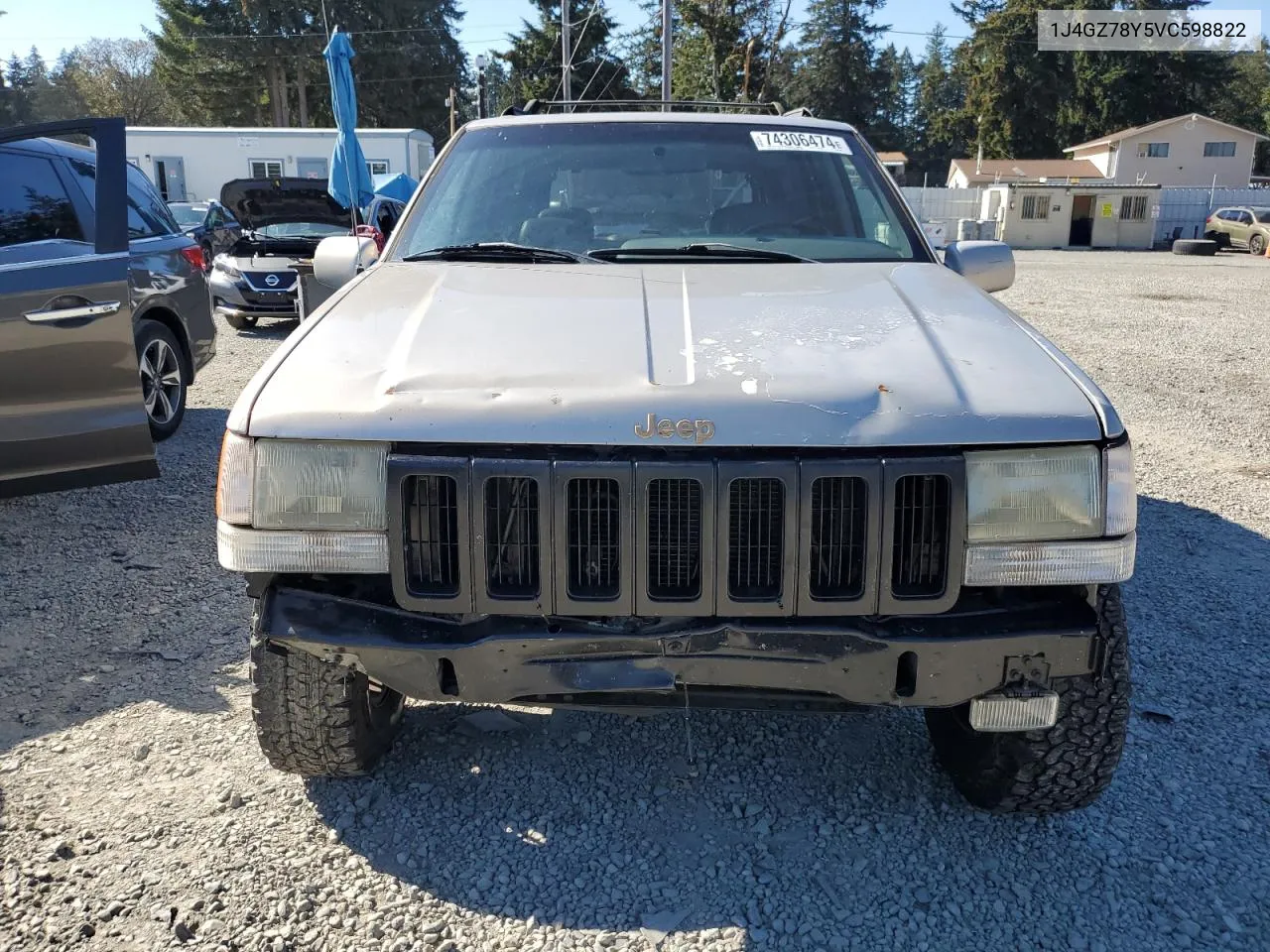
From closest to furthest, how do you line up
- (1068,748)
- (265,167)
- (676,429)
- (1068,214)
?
(676,429)
(1068,748)
(265,167)
(1068,214)

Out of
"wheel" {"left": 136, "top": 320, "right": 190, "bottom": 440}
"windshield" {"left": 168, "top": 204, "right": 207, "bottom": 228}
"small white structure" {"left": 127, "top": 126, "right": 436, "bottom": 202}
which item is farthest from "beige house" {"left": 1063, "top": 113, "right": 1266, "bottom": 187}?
"wheel" {"left": 136, "top": 320, "right": 190, "bottom": 440}

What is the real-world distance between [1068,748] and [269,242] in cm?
1136

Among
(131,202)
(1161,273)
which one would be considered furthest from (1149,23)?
(131,202)

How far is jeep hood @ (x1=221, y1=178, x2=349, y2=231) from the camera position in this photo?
41.2 ft

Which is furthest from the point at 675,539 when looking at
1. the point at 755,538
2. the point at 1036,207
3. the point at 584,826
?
the point at 1036,207

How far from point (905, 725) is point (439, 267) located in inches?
82.3

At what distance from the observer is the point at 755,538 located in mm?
2248

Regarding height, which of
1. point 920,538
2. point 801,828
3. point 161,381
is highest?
point 920,538

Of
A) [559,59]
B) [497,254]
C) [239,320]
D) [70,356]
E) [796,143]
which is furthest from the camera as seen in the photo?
[559,59]

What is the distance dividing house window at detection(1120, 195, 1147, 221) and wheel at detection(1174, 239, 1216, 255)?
22.8 feet

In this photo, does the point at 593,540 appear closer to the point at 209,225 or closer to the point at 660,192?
the point at 660,192

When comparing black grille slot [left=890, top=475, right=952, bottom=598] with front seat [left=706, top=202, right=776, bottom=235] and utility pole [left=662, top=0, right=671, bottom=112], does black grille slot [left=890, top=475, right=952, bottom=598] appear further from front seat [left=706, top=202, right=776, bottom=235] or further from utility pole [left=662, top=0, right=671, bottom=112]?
utility pole [left=662, top=0, right=671, bottom=112]

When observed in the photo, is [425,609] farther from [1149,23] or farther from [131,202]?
[1149,23]

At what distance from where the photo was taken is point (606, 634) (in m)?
2.28
